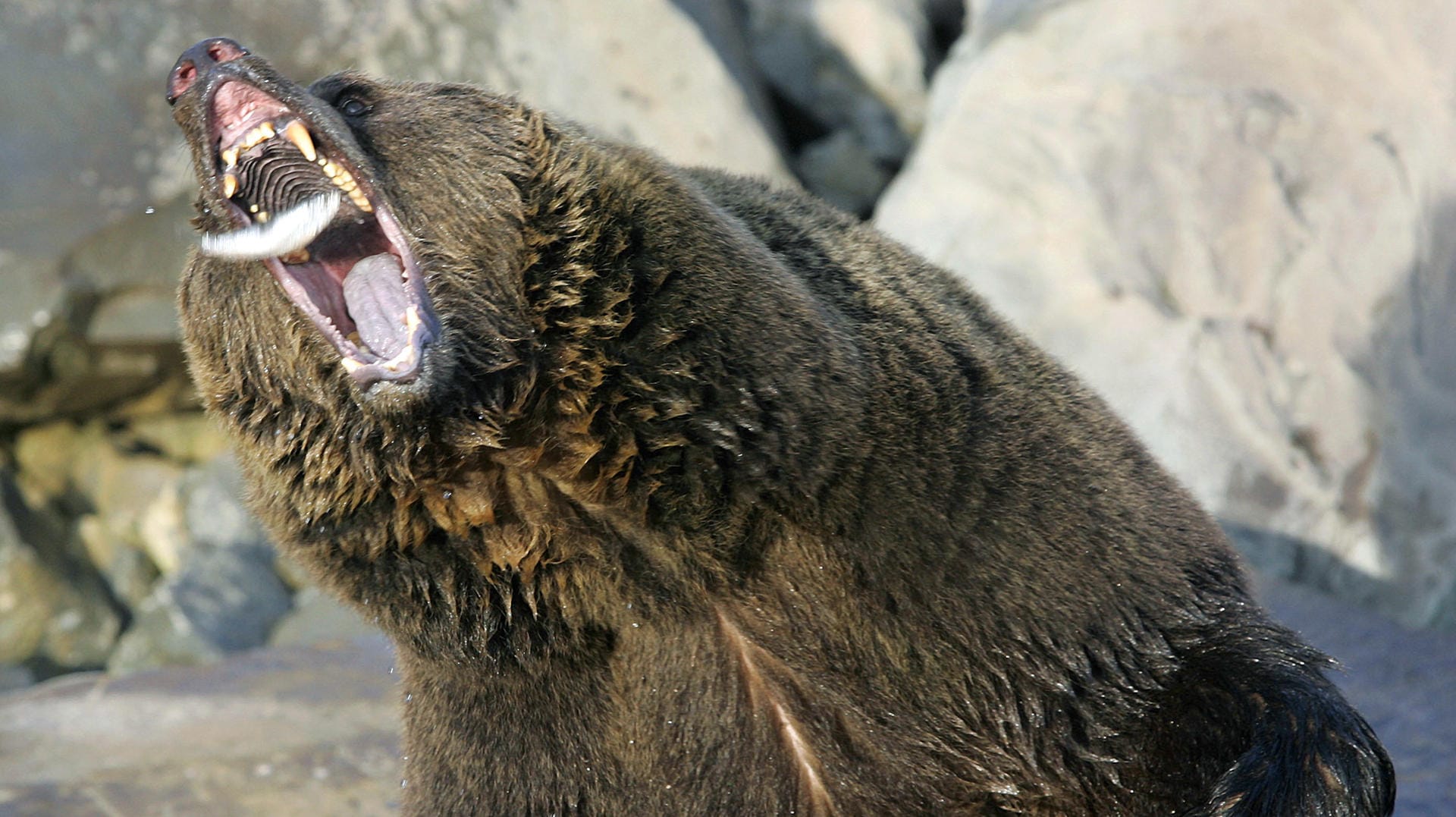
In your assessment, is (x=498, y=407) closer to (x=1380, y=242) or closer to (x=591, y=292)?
(x=591, y=292)

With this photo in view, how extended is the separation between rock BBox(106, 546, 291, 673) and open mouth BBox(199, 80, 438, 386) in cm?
629

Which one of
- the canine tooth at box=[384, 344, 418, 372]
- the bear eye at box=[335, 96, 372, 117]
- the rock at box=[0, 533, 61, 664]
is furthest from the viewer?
the rock at box=[0, 533, 61, 664]

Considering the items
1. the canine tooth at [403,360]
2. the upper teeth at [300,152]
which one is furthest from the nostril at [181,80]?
the canine tooth at [403,360]

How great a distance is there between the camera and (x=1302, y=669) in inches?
108

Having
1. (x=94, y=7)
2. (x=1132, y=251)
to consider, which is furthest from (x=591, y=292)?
(x=94, y=7)

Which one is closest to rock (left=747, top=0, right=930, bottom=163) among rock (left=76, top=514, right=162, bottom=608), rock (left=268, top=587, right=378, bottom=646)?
rock (left=268, top=587, right=378, bottom=646)

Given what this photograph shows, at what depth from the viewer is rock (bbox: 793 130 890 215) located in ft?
31.2

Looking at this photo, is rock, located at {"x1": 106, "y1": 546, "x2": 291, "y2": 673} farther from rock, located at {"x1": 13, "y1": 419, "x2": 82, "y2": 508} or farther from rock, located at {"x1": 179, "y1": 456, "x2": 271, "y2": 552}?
rock, located at {"x1": 13, "y1": 419, "x2": 82, "y2": 508}

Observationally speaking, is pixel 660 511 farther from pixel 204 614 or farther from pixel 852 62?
pixel 852 62

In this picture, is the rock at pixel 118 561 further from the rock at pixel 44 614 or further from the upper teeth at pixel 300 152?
the upper teeth at pixel 300 152

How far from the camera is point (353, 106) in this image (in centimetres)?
289

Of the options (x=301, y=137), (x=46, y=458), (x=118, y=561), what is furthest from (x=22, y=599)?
(x=301, y=137)

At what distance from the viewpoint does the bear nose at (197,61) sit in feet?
9.10

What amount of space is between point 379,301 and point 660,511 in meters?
0.68
